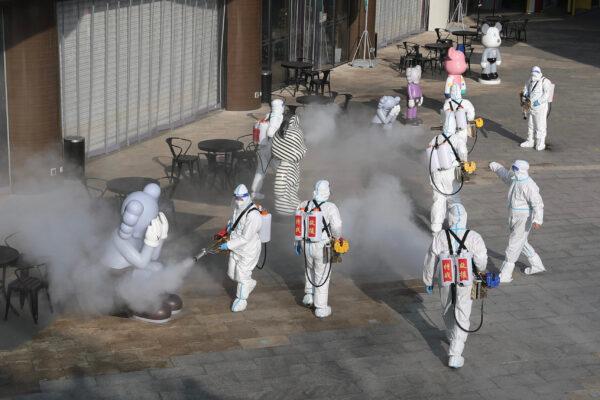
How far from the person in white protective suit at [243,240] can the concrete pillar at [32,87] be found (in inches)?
237

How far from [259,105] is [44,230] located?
35.3 ft

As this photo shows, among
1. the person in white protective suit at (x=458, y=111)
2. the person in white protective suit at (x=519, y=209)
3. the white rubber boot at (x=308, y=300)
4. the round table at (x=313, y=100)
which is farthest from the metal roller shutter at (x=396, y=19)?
the white rubber boot at (x=308, y=300)

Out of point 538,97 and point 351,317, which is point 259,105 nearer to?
point 538,97

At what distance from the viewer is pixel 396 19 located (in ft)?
123

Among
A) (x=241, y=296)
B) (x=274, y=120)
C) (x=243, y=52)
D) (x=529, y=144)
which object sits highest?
(x=243, y=52)

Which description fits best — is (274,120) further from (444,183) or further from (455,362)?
(455,362)

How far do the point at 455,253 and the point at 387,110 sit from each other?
10962 millimetres

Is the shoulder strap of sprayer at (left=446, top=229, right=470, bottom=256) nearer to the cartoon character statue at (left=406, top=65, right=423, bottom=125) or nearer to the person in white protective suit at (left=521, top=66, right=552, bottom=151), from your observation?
the person in white protective suit at (left=521, top=66, right=552, bottom=151)

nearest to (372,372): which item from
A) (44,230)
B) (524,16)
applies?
(44,230)

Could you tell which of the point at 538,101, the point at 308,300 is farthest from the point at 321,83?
the point at 308,300

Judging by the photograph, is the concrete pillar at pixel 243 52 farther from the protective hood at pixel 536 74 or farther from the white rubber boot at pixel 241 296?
the white rubber boot at pixel 241 296

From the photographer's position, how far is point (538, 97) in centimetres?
2164

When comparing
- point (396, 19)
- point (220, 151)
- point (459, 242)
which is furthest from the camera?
point (396, 19)

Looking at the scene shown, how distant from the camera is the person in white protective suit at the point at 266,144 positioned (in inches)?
695
